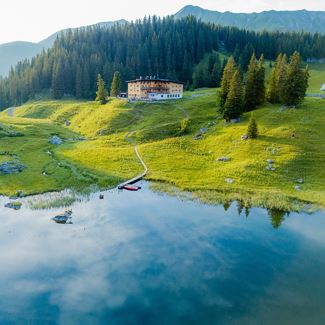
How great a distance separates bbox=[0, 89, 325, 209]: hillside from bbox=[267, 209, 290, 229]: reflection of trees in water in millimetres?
1779

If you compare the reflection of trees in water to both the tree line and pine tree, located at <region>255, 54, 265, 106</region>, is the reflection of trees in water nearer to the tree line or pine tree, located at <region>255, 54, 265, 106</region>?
the tree line

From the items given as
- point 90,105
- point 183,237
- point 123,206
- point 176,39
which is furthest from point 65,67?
point 183,237

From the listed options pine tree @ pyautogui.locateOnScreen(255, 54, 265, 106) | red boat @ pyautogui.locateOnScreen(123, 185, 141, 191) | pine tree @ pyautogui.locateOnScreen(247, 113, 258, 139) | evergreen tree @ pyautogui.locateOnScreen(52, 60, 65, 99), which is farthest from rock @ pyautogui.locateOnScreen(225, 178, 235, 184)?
evergreen tree @ pyautogui.locateOnScreen(52, 60, 65, 99)

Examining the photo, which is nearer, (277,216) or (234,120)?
(277,216)

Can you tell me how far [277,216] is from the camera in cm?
4603

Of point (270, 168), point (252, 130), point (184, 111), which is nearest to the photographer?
point (270, 168)

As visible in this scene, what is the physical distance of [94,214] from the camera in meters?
45.4

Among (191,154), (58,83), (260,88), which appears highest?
(260,88)

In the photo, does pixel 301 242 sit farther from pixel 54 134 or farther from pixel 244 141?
pixel 54 134

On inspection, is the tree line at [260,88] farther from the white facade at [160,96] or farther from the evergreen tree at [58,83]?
the evergreen tree at [58,83]

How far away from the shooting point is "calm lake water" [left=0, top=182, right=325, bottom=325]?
2686cm

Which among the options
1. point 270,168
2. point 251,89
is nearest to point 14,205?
point 270,168

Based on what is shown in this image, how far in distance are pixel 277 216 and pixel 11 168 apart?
160 feet

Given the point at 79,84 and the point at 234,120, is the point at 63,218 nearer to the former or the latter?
the point at 234,120
